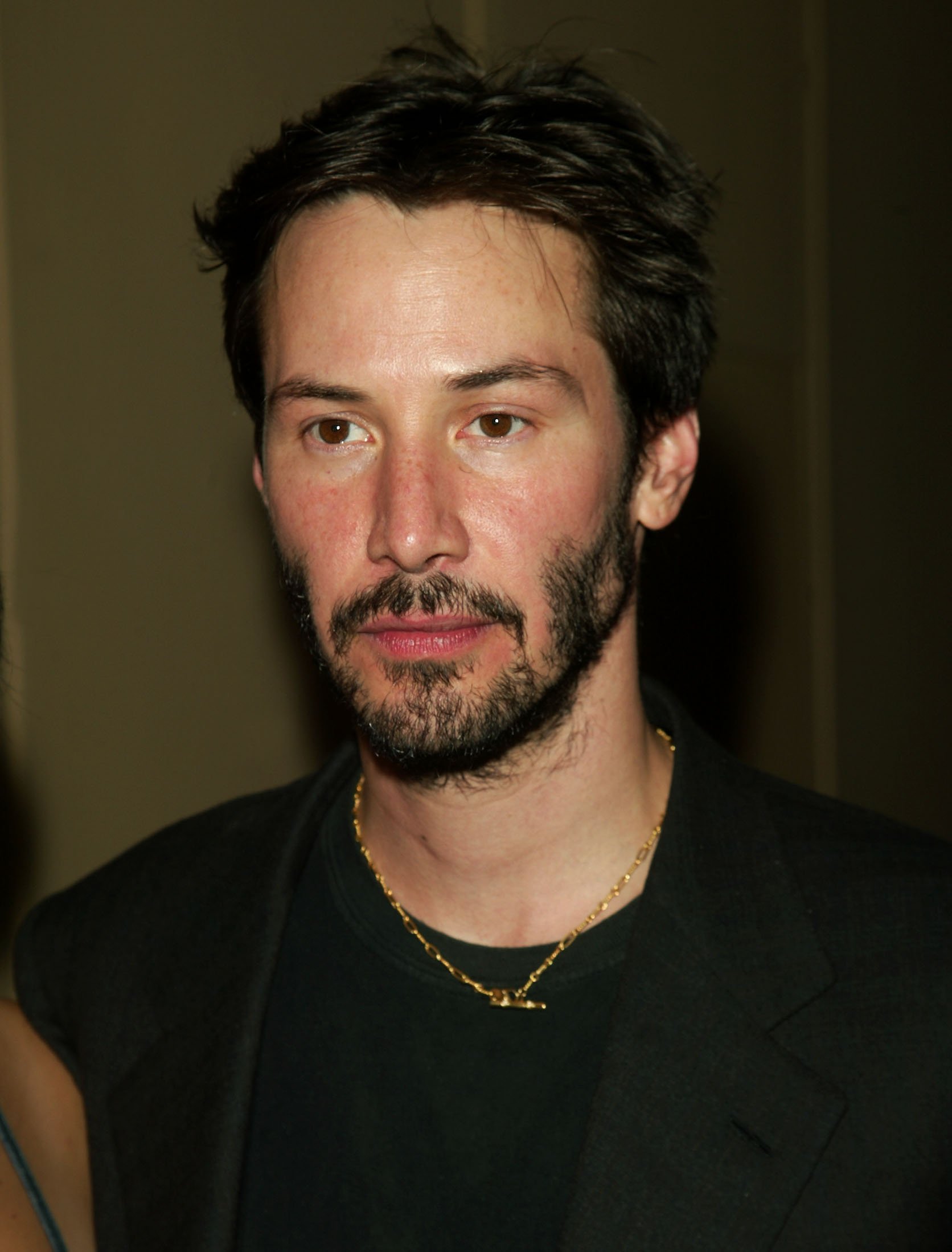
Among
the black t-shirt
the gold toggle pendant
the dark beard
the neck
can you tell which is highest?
the dark beard

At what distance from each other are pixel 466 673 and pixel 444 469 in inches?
12.0

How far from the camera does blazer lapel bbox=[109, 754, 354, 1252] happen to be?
1.83 metres

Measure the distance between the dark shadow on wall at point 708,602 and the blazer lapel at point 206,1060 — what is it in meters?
2.01

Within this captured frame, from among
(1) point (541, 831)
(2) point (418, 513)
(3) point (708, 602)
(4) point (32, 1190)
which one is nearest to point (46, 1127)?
(4) point (32, 1190)

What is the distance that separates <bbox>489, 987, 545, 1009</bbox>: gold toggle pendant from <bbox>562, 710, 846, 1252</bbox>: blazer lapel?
161 mm

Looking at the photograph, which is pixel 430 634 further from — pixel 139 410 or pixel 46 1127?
pixel 139 410

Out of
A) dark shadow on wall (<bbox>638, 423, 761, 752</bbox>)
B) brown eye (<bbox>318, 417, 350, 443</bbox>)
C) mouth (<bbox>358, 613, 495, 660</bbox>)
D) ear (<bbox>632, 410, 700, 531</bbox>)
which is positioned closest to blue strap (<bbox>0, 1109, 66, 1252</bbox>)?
mouth (<bbox>358, 613, 495, 660</bbox>)

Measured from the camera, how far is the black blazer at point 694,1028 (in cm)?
162

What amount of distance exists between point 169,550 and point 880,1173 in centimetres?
195

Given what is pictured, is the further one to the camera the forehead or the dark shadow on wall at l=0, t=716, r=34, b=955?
the dark shadow on wall at l=0, t=716, r=34, b=955

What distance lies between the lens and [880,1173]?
1613mm

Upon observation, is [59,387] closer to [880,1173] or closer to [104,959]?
[104,959]

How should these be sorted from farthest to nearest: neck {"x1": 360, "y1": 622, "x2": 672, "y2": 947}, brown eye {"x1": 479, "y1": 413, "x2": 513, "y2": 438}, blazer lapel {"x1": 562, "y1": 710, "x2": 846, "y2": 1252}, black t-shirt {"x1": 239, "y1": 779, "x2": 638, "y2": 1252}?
neck {"x1": 360, "y1": 622, "x2": 672, "y2": 947} → brown eye {"x1": 479, "y1": 413, "x2": 513, "y2": 438} → black t-shirt {"x1": 239, "y1": 779, "x2": 638, "y2": 1252} → blazer lapel {"x1": 562, "y1": 710, "x2": 846, "y2": 1252}

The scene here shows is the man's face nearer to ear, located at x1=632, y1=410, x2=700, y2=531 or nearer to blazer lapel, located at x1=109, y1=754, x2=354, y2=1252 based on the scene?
ear, located at x1=632, y1=410, x2=700, y2=531
